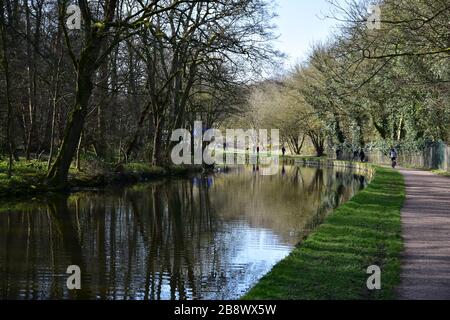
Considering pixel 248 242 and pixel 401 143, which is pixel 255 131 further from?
pixel 248 242

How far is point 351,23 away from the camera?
55.4 feet

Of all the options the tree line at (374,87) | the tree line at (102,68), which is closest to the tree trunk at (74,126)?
the tree line at (102,68)

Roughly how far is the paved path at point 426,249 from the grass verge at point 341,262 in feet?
0.63

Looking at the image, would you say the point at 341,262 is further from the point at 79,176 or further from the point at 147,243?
the point at 79,176

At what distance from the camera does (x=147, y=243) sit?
12.7m

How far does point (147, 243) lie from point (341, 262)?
4.90 meters

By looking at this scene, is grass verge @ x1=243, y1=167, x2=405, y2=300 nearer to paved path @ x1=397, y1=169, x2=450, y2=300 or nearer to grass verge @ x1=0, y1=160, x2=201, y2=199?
paved path @ x1=397, y1=169, x2=450, y2=300

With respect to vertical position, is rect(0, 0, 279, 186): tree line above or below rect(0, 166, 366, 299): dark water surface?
above

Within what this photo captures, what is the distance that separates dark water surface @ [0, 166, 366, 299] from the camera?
8.98 metres

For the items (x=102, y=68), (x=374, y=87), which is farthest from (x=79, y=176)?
(x=374, y=87)

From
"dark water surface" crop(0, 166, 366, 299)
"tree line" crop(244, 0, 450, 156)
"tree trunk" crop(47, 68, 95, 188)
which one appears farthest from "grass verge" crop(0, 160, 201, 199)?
"tree line" crop(244, 0, 450, 156)

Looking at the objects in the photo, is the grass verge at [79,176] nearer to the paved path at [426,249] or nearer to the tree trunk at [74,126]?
the tree trunk at [74,126]

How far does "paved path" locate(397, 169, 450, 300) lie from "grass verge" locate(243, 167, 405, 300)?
193 mm
